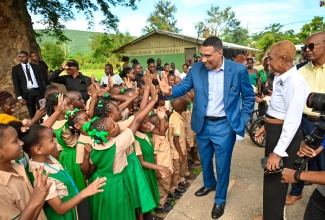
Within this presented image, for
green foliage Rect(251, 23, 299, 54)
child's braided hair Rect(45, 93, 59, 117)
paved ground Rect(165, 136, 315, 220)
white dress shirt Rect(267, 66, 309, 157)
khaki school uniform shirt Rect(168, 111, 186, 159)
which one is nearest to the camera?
white dress shirt Rect(267, 66, 309, 157)

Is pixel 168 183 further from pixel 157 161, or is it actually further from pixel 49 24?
pixel 49 24

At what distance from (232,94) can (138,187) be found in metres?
1.52

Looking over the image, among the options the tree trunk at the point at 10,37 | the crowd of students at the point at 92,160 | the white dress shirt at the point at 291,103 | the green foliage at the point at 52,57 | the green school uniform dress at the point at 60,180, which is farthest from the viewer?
the green foliage at the point at 52,57

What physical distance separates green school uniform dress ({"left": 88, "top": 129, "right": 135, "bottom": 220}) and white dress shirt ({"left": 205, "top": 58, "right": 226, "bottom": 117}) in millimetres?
1124

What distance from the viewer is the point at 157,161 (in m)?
3.14

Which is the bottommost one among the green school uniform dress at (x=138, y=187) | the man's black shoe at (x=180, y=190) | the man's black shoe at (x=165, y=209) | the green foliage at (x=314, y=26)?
the man's black shoe at (x=165, y=209)

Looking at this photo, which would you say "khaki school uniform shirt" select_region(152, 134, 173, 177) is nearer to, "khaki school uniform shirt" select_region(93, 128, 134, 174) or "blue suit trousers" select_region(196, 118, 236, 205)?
"blue suit trousers" select_region(196, 118, 236, 205)

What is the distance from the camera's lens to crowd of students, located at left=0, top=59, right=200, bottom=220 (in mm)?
1657

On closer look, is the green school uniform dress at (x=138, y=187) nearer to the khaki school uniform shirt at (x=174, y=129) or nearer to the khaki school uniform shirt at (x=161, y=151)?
the khaki school uniform shirt at (x=161, y=151)

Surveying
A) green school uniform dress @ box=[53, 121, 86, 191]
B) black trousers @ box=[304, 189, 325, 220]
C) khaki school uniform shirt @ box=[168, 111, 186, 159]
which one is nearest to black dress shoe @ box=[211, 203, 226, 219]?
khaki school uniform shirt @ box=[168, 111, 186, 159]

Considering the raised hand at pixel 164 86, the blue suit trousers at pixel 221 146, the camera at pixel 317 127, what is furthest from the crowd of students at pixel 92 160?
the camera at pixel 317 127

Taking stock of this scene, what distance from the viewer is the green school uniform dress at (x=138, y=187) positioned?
2.59 meters

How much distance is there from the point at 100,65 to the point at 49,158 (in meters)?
45.6

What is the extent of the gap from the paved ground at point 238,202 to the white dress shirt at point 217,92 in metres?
1.19
